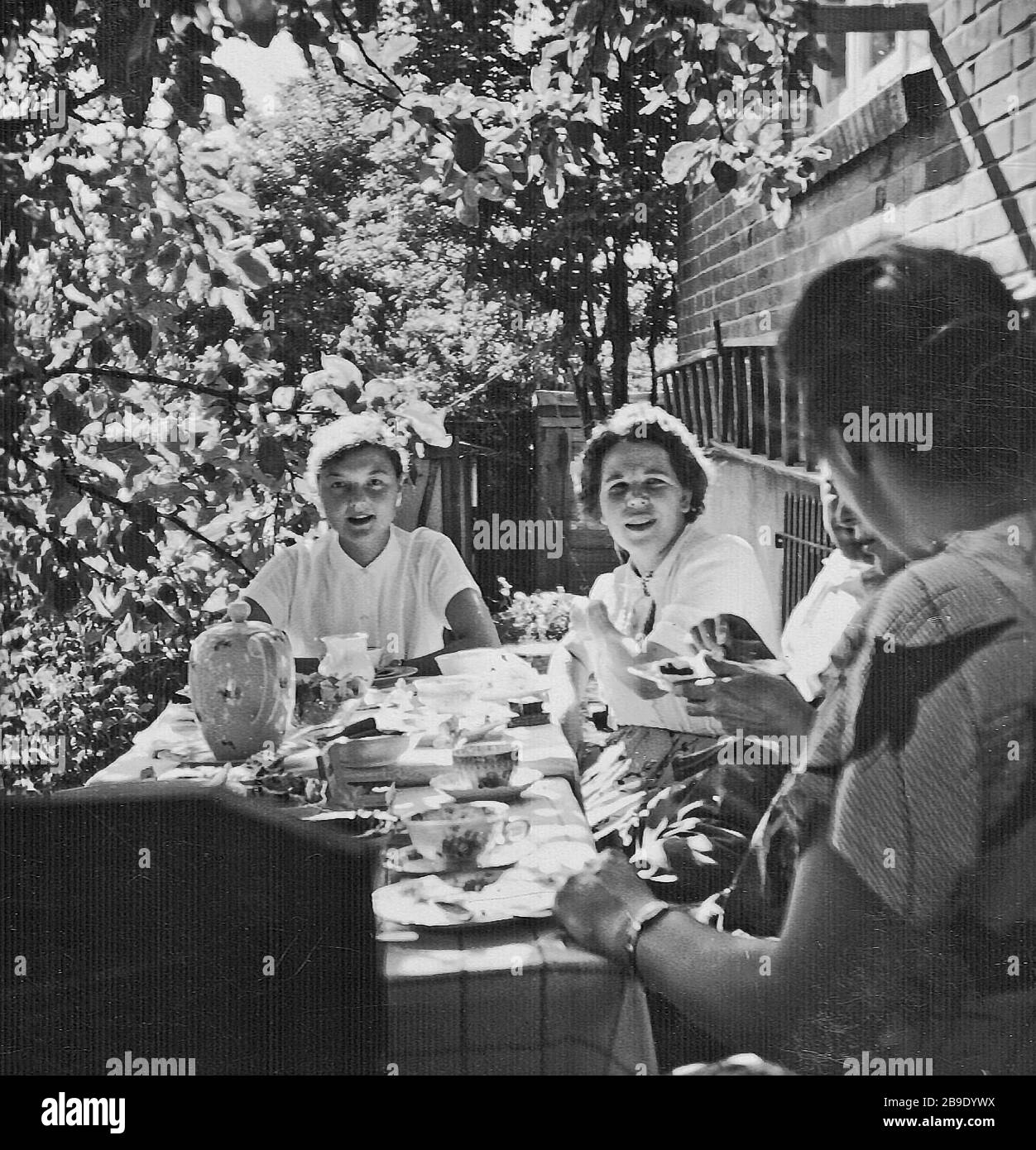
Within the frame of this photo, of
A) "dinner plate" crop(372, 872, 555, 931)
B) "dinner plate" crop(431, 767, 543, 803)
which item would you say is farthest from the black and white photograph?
"dinner plate" crop(372, 872, 555, 931)

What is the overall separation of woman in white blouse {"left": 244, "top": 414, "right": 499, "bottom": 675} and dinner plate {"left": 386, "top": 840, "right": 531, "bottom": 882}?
62cm

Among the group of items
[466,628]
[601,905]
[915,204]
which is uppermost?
[915,204]

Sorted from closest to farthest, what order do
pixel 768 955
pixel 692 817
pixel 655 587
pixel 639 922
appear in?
1. pixel 639 922
2. pixel 768 955
3. pixel 692 817
4. pixel 655 587

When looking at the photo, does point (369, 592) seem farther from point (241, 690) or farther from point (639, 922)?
point (639, 922)

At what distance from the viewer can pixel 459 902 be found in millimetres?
1880

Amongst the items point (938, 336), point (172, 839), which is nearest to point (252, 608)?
point (172, 839)

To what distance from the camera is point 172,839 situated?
2430 millimetres

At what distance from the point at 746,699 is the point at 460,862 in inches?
30.4

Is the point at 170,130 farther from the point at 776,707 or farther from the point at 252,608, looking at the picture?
the point at 776,707

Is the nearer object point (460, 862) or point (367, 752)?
point (460, 862)

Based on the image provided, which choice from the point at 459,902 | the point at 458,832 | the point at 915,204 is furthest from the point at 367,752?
the point at 915,204

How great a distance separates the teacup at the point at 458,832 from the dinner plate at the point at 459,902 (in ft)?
0.12

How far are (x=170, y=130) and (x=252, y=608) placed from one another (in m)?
1.03

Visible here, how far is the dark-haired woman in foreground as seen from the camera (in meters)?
2.20
